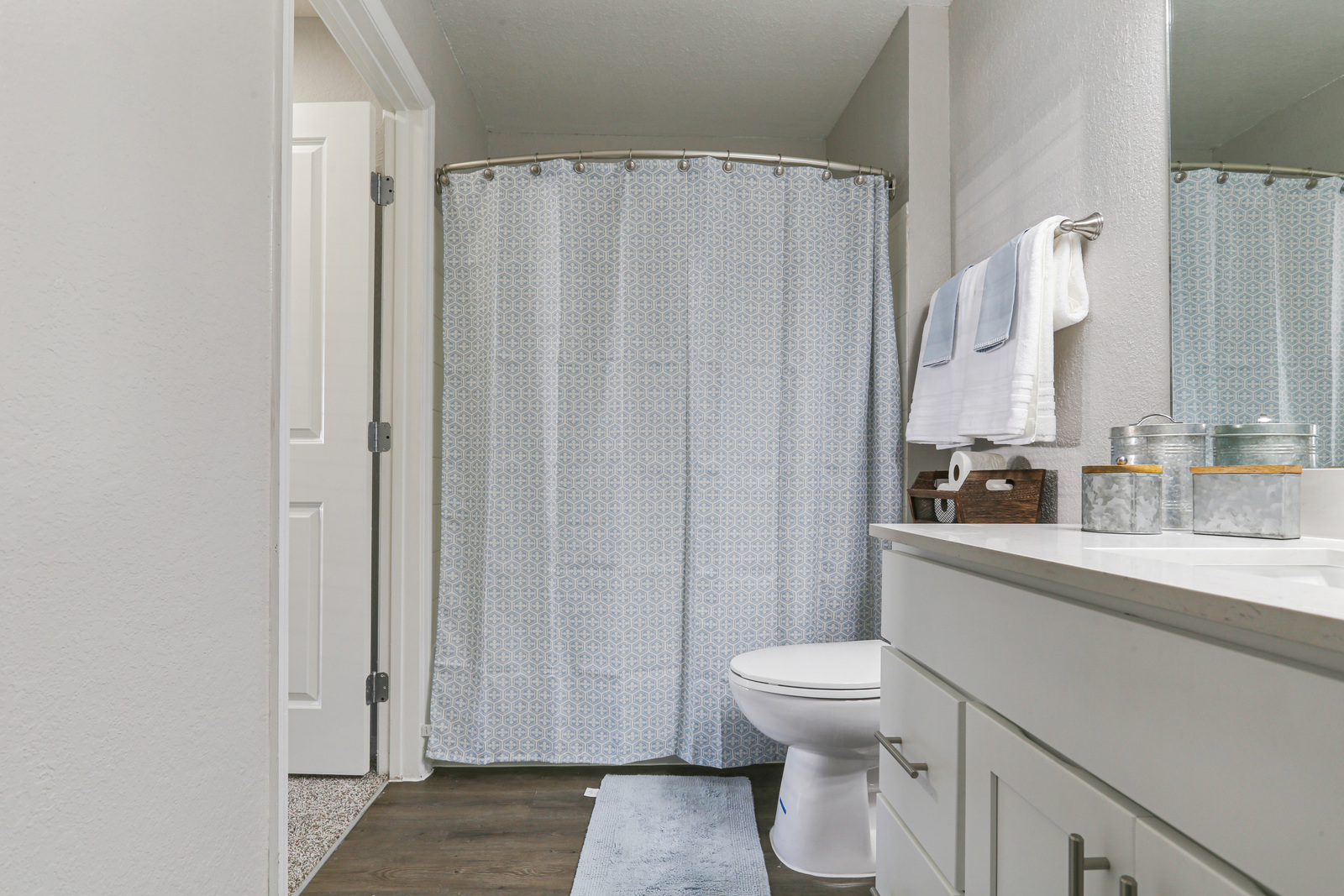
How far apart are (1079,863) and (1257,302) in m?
0.99

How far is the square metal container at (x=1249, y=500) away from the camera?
1020 millimetres

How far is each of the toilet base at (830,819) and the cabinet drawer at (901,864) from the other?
0.48 m

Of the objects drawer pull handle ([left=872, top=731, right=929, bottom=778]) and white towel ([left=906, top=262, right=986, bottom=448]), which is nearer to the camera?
drawer pull handle ([left=872, top=731, right=929, bottom=778])

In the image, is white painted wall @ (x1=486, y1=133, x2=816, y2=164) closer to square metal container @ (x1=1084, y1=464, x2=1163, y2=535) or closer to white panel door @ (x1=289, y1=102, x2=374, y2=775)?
white panel door @ (x1=289, y1=102, x2=374, y2=775)

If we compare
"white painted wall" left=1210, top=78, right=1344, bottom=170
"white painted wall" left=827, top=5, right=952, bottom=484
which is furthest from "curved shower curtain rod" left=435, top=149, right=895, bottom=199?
"white painted wall" left=1210, top=78, right=1344, bottom=170

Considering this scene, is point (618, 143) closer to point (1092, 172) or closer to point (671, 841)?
point (1092, 172)

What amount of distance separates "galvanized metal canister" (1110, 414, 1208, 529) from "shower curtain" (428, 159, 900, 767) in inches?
38.8

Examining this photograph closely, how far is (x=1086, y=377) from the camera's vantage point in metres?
1.54

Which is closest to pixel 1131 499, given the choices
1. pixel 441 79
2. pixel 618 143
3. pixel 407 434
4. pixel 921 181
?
pixel 921 181

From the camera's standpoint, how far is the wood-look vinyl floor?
1.58m

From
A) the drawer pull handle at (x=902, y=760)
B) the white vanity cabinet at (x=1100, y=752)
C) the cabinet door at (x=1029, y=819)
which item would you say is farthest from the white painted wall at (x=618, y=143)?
the cabinet door at (x=1029, y=819)

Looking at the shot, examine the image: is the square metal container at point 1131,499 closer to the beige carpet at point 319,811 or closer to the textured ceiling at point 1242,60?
the textured ceiling at point 1242,60

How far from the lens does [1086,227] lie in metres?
1.49

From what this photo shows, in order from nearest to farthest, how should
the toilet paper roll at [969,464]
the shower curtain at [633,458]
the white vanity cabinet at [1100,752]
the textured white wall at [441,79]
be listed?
the white vanity cabinet at [1100,752] → the toilet paper roll at [969,464] → the textured white wall at [441,79] → the shower curtain at [633,458]
